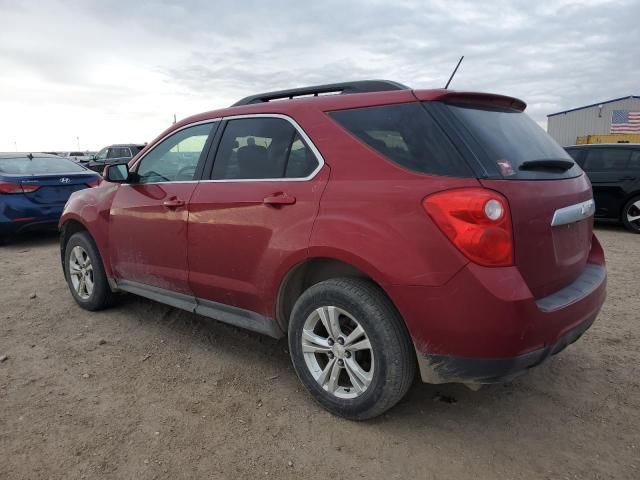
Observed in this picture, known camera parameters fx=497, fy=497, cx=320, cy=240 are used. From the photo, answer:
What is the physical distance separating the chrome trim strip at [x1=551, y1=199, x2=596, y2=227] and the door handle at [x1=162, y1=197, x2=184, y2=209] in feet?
7.62

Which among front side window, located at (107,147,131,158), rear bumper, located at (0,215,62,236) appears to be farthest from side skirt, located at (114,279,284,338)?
front side window, located at (107,147,131,158)

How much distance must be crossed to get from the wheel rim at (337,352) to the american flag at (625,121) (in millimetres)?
32793

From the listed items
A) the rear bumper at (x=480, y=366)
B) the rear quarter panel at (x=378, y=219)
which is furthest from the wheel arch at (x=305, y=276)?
the rear bumper at (x=480, y=366)

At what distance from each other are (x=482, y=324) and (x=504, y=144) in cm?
91

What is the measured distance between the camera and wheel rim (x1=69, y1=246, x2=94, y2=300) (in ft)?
14.7

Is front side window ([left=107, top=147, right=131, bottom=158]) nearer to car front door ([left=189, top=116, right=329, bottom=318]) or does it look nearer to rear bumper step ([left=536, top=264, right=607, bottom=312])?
car front door ([left=189, top=116, right=329, bottom=318])

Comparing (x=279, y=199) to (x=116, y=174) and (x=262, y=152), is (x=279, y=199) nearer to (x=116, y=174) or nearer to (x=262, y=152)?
(x=262, y=152)

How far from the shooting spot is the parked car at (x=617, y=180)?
28.2 ft

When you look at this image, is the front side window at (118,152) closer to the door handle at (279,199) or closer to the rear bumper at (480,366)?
the door handle at (279,199)

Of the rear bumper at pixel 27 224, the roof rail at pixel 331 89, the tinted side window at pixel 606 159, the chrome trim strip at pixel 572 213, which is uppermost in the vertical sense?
the roof rail at pixel 331 89

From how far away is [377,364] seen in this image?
2455mm

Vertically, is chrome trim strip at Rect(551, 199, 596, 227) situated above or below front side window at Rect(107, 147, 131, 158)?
above

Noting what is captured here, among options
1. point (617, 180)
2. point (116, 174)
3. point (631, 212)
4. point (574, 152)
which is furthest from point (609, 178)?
point (116, 174)

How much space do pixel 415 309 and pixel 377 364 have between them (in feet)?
1.23
